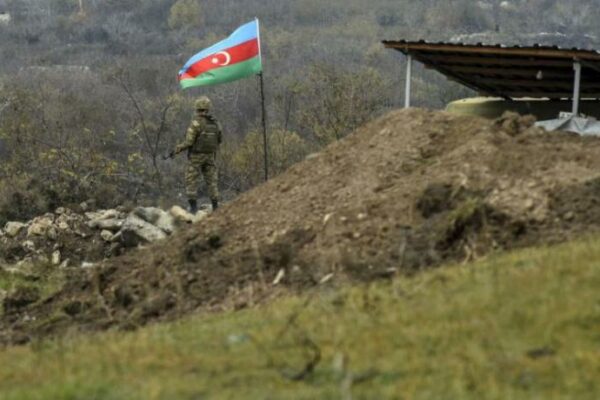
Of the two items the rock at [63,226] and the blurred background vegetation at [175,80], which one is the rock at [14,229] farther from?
the blurred background vegetation at [175,80]

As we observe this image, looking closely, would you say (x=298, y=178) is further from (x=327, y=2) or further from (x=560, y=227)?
(x=327, y=2)

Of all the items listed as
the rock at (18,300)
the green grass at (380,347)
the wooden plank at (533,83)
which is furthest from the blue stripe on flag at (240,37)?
the green grass at (380,347)

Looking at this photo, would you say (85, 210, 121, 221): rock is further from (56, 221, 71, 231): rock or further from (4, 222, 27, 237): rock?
(4, 222, 27, 237): rock

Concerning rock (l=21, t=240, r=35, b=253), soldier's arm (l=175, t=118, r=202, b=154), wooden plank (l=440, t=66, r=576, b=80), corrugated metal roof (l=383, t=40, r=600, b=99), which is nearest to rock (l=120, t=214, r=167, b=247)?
soldier's arm (l=175, t=118, r=202, b=154)

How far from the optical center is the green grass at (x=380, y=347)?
6.97m

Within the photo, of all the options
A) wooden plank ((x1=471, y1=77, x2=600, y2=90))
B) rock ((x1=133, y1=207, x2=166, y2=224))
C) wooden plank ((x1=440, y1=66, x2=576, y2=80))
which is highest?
wooden plank ((x1=440, y1=66, x2=576, y2=80))

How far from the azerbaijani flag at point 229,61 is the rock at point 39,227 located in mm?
3600

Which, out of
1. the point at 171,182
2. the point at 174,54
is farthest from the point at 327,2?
the point at 171,182

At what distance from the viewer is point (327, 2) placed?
105 m

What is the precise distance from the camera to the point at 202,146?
1922 cm

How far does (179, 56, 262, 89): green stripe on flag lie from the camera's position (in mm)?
19438

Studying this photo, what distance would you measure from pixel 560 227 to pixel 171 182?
28017 mm

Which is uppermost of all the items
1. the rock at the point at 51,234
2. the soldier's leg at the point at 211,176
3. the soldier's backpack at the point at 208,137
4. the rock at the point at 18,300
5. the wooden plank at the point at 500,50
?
the wooden plank at the point at 500,50

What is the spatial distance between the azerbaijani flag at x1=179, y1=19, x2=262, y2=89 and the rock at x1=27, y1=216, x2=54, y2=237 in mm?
3600
